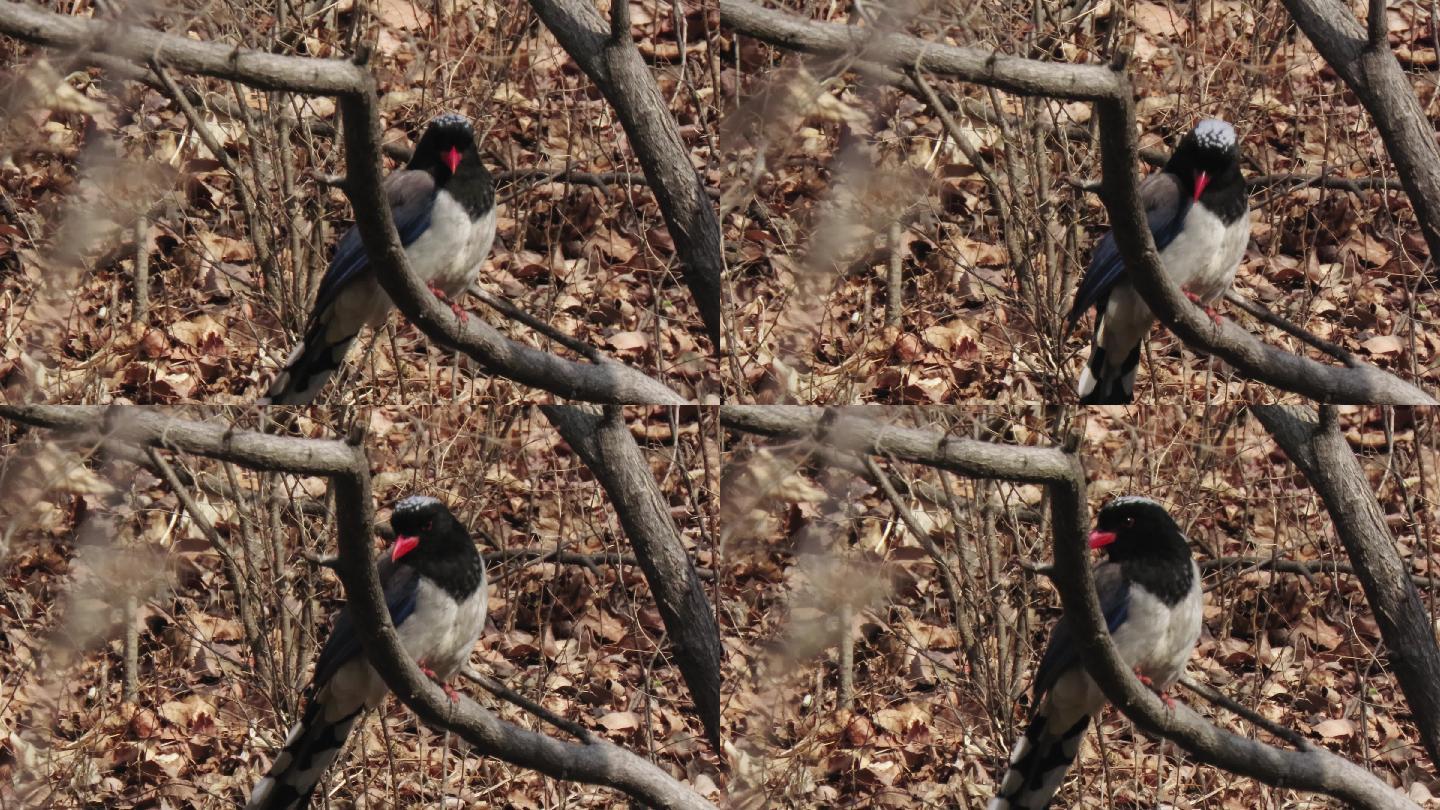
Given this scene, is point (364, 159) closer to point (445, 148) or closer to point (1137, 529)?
point (445, 148)

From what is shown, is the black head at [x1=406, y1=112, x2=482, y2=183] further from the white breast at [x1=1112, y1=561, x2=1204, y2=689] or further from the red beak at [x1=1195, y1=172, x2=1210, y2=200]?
the white breast at [x1=1112, y1=561, x2=1204, y2=689]

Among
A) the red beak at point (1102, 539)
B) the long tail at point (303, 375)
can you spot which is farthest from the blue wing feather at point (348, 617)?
the red beak at point (1102, 539)


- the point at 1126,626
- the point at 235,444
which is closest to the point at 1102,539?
the point at 1126,626

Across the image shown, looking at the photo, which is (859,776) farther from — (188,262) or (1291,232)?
(188,262)

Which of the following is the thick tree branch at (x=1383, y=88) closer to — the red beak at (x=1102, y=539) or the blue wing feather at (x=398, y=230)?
the red beak at (x=1102, y=539)

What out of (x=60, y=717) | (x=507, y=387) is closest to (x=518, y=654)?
(x=507, y=387)

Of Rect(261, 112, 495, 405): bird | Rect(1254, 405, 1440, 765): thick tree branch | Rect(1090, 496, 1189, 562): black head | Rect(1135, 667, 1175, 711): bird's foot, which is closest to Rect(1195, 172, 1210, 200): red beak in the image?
Rect(1254, 405, 1440, 765): thick tree branch
